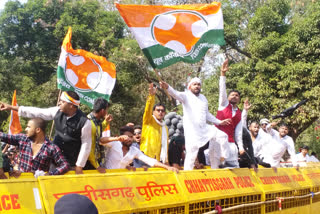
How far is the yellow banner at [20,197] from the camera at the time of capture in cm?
275

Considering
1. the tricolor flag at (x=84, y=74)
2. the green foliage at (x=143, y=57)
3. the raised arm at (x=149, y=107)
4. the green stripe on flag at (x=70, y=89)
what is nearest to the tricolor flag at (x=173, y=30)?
the raised arm at (x=149, y=107)

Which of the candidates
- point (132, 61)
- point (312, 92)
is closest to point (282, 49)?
point (312, 92)

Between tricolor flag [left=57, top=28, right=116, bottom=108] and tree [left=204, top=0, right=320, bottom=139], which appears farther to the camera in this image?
tree [left=204, top=0, right=320, bottom=139]

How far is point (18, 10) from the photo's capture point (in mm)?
23719

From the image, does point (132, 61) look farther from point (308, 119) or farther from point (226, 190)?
point (226, 190)

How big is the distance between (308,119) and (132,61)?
27.2 ft

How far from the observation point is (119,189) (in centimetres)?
350

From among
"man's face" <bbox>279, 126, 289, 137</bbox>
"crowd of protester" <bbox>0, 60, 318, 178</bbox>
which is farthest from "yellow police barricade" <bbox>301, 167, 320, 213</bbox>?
"man's face" <bbox>279, 126, 289, 137</bbox>

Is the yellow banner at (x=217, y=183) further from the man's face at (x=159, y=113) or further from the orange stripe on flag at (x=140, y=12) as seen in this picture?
the orange stripe on flag at (x=140, y=12)

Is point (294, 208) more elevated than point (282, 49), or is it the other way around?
point (282, 49)

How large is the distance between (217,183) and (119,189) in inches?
63.3

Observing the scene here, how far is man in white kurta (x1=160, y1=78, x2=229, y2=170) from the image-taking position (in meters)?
6.12

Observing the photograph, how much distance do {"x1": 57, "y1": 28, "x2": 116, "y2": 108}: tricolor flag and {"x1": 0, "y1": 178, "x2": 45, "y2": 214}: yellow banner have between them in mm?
5809

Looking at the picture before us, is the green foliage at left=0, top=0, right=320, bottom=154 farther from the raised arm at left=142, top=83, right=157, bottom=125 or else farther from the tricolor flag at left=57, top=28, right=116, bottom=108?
the raised arm at left=142, top=83, right=157, bottom=125
